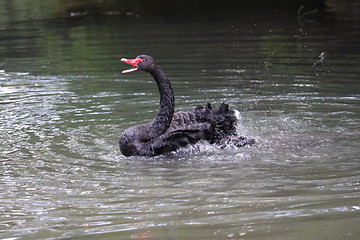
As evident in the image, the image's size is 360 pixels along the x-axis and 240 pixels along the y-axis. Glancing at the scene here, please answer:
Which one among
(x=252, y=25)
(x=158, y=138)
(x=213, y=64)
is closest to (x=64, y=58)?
(x=213, y=64)

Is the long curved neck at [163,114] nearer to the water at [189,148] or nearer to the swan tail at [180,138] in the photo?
the swan tail at [180,138]

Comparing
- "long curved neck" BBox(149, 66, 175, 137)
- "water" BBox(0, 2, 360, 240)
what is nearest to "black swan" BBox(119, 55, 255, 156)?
"long curved neck" BBox(149, 66, 175, 137)

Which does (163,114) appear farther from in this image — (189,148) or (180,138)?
(189,148)

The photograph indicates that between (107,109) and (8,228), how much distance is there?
428cm

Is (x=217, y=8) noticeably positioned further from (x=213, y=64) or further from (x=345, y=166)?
(x=345, y=166)

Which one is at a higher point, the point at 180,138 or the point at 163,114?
the point at 163,114

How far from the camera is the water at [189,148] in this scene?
14.9ft

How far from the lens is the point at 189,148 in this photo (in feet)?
21.7

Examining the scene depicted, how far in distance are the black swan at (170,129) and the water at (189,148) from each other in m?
0.13

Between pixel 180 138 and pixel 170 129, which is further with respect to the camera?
pixel 170 129

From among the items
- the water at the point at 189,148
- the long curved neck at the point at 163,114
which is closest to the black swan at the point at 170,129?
the long curved neck at the point at 163,114

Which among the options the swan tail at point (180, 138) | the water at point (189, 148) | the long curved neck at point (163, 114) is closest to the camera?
the water at point (189, 148)

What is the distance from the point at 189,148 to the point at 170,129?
0.36 metres

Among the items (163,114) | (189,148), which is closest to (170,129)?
(163,114)
